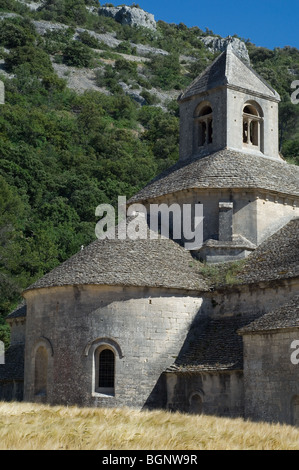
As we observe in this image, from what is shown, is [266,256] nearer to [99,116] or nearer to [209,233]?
[209,233]

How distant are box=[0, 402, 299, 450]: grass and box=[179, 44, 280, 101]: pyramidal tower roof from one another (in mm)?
17551

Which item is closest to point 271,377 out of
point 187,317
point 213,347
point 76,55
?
point 213,347

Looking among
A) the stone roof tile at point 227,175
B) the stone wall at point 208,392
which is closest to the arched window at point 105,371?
the stone wall at point 208,392

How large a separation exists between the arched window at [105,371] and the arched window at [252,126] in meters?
11.5

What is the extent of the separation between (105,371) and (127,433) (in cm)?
1039

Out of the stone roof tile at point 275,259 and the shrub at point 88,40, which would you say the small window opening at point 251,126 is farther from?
the shrub at point 88,40

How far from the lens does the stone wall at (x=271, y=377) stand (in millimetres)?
21828

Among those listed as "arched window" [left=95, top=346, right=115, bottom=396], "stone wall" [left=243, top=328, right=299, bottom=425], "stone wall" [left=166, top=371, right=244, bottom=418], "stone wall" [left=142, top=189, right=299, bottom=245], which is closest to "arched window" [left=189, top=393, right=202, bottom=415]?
"stone wall" [left=166, top=371, right=244, bottom=418]

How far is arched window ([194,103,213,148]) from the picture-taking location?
32562 millimetres

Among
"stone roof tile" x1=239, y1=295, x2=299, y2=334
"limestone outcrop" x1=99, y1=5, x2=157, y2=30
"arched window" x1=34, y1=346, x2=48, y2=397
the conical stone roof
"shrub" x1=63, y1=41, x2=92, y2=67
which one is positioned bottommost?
"arched window" x1=34, y1=346, x2=48, y2=397

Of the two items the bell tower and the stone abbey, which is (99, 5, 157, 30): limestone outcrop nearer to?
the bell tower

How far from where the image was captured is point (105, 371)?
25.0 meters

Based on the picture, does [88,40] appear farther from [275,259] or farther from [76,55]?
[275,259]

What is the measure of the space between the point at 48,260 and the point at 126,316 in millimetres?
24031
